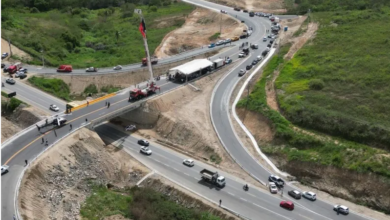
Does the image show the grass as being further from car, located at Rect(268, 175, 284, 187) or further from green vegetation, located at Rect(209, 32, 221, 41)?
green vegetation, located at Rect(209, 32, 221, 41)

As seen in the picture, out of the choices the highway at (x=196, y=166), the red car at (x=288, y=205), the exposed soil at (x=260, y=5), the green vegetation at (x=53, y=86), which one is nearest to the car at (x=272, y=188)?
the highway at (x=196, y=166)

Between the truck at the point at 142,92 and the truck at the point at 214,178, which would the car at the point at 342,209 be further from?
the truck at the point at 142,92

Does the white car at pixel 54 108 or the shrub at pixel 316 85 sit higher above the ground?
the shrub at pixel 316 85

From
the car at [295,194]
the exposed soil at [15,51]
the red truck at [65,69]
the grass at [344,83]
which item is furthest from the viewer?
the exposed soil at [15,51]

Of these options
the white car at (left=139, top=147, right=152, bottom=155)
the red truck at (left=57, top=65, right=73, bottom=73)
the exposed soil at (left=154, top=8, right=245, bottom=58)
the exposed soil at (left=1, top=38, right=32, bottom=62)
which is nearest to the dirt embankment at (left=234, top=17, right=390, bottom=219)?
the white car at (left=139, top=147, right=152, bottom=155)

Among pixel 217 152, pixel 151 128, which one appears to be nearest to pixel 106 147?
pixel 151 128
